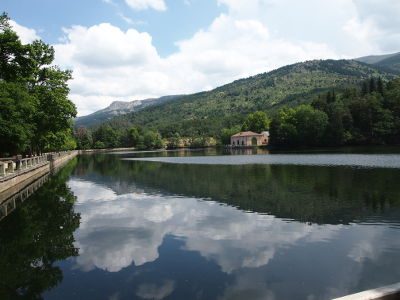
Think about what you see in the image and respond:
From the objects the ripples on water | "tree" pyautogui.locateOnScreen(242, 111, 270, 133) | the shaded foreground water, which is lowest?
the ripples on water

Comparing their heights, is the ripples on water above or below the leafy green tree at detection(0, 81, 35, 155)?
below

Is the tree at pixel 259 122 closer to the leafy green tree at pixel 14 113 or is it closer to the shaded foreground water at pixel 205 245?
the leafy green tree at pixel 14 113

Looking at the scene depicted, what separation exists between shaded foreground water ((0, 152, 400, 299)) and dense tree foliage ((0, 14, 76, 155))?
14332 millimetres

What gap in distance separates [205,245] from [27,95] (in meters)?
35.0

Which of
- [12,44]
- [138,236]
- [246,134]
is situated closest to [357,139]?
[246,134]

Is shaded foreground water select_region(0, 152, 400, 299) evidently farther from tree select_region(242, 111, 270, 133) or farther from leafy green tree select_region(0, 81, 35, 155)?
tree select_region(242, 111, 270, 133)

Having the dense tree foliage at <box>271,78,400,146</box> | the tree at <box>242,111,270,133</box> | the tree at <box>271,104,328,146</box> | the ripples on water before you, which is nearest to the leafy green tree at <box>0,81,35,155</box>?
the ripples on water

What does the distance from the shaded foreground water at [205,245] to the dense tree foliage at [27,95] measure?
47.0 ft

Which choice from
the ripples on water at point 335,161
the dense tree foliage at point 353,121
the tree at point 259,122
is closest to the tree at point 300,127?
the dense tree foliage at point 353,121

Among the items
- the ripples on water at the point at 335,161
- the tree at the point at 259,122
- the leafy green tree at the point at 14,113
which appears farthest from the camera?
the tree at the point at 259,122

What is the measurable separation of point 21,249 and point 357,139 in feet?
371

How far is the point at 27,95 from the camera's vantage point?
4222cm

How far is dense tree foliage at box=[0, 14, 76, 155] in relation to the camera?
120 ft

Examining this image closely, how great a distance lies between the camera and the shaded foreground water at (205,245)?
10055 mm
